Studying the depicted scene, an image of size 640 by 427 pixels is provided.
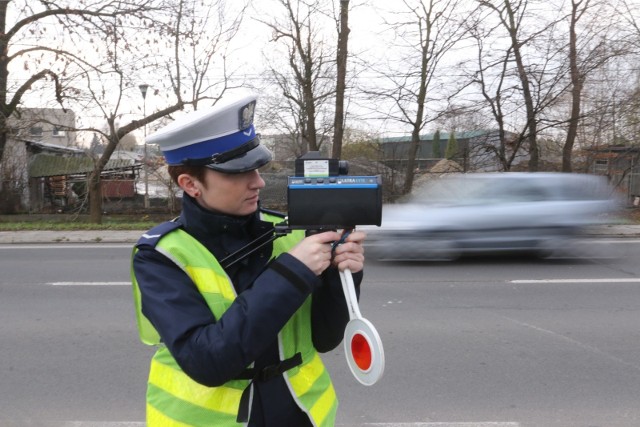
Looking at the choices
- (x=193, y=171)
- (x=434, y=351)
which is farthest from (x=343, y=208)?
(x=434, y=351)

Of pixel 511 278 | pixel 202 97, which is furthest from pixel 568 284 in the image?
pixel 202 97

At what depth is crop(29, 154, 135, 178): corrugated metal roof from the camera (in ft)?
66.8

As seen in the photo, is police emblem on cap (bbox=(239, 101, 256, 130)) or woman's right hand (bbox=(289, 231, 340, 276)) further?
police emblem on cap (bbox=(239, 101, 256, 130))

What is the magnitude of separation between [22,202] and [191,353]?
69.2 feet

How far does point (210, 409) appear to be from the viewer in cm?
126

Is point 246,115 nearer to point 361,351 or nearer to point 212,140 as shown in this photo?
point 212,140

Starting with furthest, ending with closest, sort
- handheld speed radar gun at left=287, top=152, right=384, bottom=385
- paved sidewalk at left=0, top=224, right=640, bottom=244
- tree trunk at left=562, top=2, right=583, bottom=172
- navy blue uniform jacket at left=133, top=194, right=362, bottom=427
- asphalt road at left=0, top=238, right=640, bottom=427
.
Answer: tree trunk at left=562, top=2, right=583, bottom=172 → paved sidewalk at left=0, top=224, right=640, bottom=244 → asphalt road at left=0, top=238, right=640, bottom=427 → handheld speed radar gun at left=287, top=152, right=384, bottom=385 → navy blue uniform jacket at left=133, top=194, right=362, bottom=427

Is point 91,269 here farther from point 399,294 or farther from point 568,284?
point 568,284

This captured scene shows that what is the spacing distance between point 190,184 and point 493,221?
7700 mm

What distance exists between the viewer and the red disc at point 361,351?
4.09ft

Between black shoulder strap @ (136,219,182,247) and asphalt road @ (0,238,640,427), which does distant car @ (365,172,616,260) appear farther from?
black shoulder strap @ (136,219,182,247)

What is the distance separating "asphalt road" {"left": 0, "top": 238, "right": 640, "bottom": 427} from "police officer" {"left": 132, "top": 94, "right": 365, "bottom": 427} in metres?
2.09

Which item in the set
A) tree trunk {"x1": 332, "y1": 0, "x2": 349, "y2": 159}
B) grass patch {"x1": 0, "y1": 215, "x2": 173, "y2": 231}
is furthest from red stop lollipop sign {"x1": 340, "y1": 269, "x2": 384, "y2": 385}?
tree trunk {"x1": 332, "y1": 0, "x2": 349, "y2": 159}

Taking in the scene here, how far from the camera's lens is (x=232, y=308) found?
1181 millimetres
